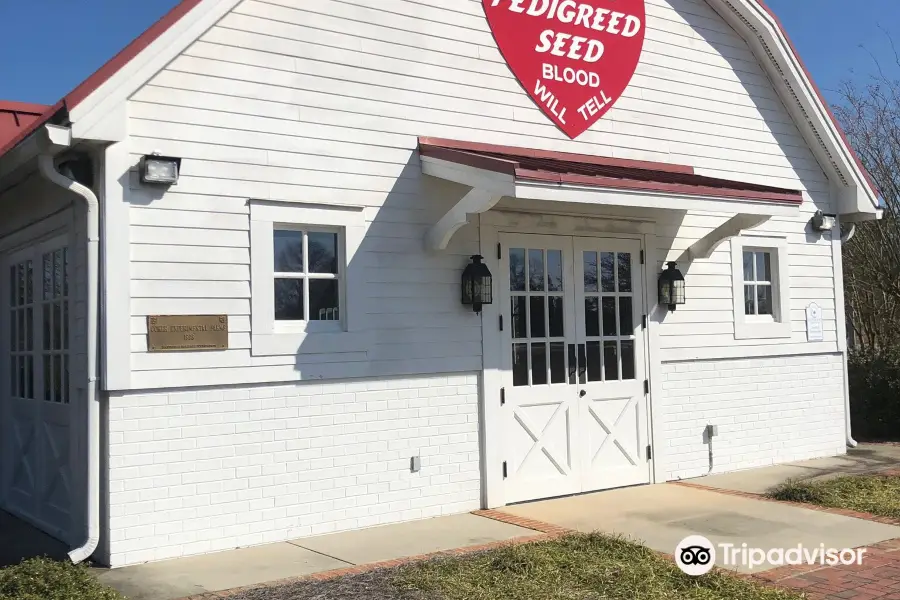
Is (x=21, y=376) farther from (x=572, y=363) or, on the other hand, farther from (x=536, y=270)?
(x=572, y=363)

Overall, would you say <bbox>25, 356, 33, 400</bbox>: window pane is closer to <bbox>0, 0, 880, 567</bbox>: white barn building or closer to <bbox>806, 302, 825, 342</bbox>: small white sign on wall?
<bbox>0, 0, 880, 567</bbox>: white barn building

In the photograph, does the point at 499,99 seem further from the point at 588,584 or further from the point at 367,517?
the point at 588,584

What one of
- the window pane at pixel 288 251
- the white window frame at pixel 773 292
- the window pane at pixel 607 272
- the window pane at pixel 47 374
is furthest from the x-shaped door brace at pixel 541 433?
the window pane at pixel 47 374

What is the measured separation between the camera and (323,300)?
7.38m

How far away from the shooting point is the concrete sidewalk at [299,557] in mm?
5801

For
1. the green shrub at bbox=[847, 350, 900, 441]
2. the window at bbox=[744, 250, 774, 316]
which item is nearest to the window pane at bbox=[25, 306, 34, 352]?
the window at bbox=[744, 250, 774, 316]

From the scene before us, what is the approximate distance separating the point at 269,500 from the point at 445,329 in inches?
84.4

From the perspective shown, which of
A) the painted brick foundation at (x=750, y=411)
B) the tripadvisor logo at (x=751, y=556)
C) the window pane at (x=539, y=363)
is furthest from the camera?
the painted brick foundation at (x=750, y=411)

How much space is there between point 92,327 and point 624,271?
5275mm

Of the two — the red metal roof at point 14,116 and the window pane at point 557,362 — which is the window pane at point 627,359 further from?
the red metal roof at point 14,116

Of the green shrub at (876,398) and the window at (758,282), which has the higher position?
the window at (758,282)

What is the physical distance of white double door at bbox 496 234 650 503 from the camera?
27.2 ft

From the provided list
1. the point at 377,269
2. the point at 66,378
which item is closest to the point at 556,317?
the point at 377,269

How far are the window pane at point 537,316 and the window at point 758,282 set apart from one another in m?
3.13
